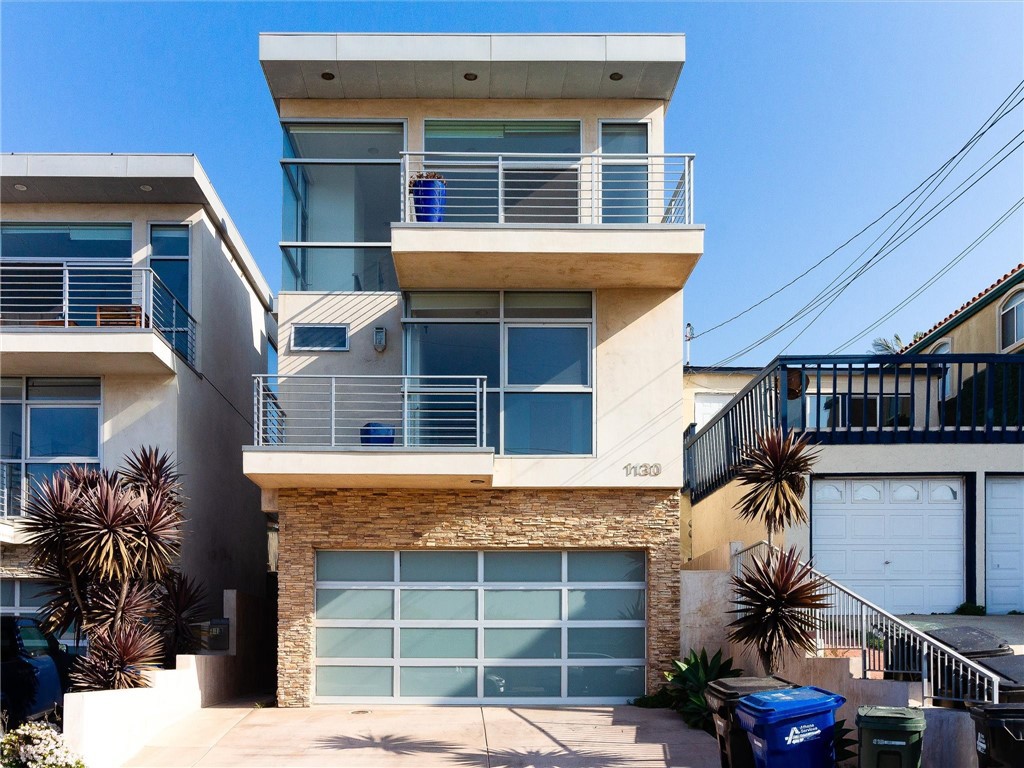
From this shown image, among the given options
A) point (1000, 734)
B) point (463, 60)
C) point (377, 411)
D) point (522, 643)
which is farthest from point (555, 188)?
point (1000, 734)

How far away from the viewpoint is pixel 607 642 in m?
13.3

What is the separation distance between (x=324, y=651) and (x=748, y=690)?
6.59 metres

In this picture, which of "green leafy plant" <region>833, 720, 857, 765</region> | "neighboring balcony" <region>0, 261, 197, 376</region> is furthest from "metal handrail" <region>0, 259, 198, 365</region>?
"green leafy plant" <region>833, 720, 857, 765</region>

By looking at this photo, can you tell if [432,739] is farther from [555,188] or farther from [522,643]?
[555,188]

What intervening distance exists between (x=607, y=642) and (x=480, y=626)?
6.01 feet

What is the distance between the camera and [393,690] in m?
13.2

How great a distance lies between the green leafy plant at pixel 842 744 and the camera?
8.97 metres

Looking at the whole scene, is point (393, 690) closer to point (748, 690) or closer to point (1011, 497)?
point (748, 690)

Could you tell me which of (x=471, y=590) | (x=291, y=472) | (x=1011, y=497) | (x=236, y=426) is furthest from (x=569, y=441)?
(x=236, y=426)

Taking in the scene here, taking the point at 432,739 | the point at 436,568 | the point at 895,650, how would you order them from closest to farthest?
the point at 895,650 < the point at 432,739 < the point at 436,568

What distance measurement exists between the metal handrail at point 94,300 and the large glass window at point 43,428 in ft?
3.35

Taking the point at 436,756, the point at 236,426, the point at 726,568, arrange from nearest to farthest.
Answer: the point at 436,756
the point at 726,568
the point at 236,426

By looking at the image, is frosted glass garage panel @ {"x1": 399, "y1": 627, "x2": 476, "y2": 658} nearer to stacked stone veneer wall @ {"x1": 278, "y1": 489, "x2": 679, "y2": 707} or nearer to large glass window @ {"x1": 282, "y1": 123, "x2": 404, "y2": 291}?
stacked stone veneer wall @ {"x1": 278, "y1": 489, "x2": 679, "y2": 707}

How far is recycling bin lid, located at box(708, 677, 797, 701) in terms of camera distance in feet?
29.5
